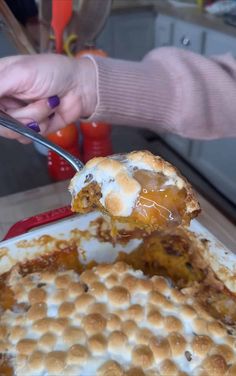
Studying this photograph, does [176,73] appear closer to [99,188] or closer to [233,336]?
[99,188]

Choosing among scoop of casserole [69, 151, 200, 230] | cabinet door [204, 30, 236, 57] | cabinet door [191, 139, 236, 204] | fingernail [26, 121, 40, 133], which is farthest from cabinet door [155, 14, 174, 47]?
scoop of casserole [69, 151, 200, 230]

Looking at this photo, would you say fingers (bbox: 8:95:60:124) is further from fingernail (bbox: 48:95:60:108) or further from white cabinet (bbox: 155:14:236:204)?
white cabinet (bbox: 155:14:236:204)

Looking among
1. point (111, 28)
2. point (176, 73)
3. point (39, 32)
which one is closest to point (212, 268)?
point (176, 73)

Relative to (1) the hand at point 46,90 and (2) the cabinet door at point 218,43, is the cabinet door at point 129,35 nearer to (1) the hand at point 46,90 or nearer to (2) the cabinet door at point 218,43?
(2) the cabinet door at point 218,43

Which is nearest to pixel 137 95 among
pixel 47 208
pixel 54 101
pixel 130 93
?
pixel 130 93

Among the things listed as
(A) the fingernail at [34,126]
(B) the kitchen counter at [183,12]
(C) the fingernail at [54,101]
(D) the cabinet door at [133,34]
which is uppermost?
(C) the fingernail at [54,101]

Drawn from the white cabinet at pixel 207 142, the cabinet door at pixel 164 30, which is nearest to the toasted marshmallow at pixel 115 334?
the white cabinet at pixel 207 142
